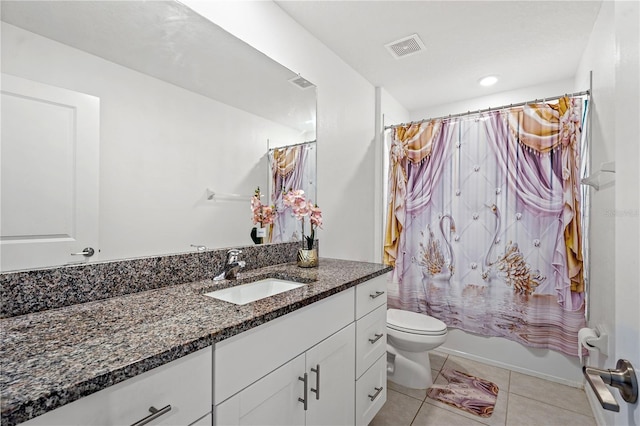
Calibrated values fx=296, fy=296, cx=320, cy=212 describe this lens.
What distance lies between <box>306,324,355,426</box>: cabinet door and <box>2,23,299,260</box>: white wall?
2.30 ft

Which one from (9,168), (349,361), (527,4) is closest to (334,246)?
(349,361)

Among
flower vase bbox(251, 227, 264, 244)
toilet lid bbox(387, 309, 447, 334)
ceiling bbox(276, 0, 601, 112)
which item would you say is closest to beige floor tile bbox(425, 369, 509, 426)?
toilet lid bbox(387, 309, 447, 334)

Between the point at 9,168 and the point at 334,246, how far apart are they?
1.74 m

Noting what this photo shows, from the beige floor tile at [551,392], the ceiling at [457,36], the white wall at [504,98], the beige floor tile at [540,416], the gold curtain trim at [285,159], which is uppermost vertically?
the ceiling at [457,36]

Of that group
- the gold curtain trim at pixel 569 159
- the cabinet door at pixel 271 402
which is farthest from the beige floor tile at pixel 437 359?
the cabinet door at pixel 271 402

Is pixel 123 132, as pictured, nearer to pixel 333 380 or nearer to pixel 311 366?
pixel 311 366

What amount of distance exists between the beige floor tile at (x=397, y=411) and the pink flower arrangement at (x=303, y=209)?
3.62 ft

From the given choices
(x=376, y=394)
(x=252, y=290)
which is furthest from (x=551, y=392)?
(x=252, y=290)

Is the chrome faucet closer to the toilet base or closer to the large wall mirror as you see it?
the large wall mirror

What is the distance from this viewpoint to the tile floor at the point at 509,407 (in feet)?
5.72

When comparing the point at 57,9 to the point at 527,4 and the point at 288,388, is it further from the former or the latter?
the point at 527,4

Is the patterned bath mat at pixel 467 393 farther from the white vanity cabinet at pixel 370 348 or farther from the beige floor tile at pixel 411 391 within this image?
the white vanity cabinet at pixel 370 348

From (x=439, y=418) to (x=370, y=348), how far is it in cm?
73

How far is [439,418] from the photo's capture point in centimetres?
177
